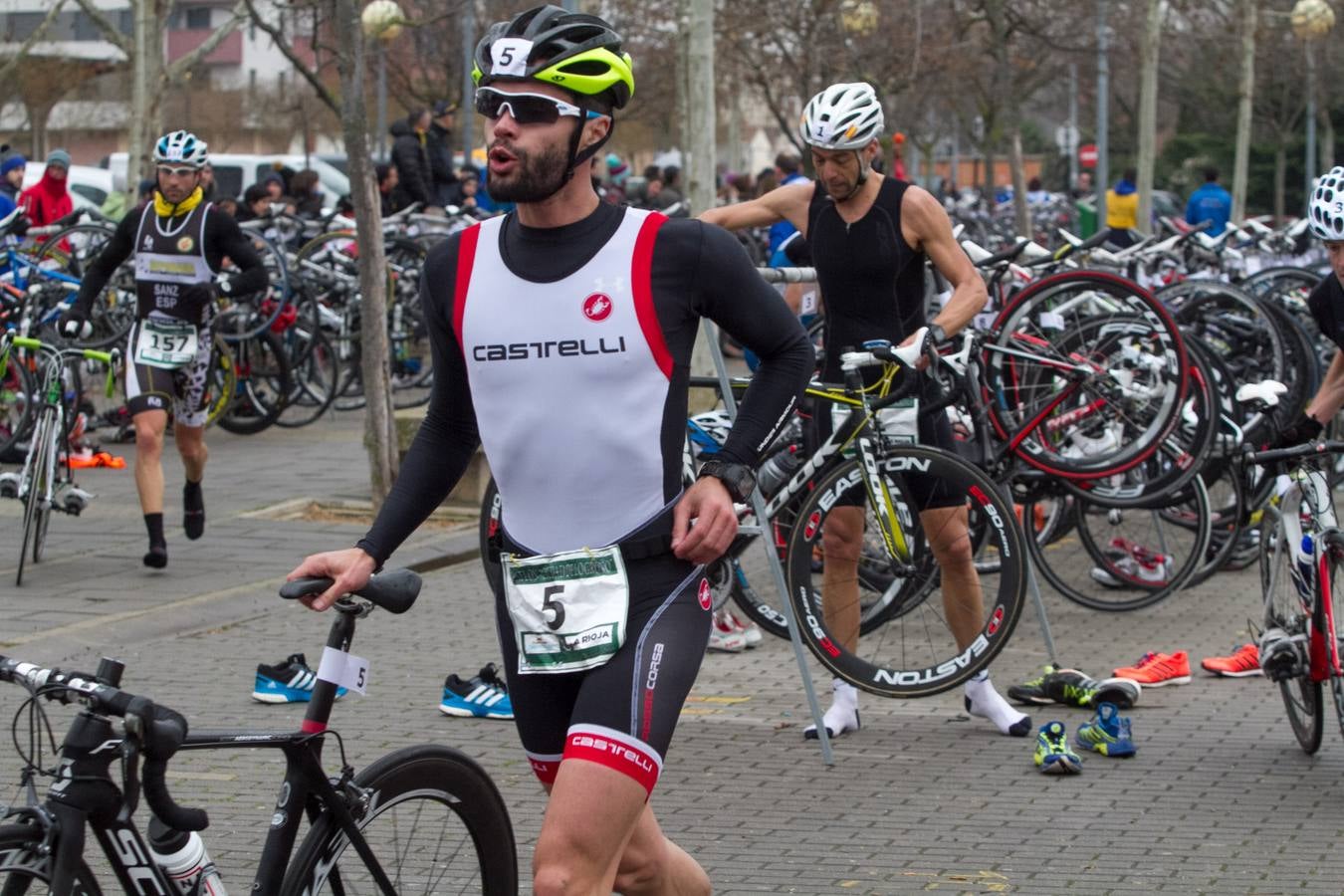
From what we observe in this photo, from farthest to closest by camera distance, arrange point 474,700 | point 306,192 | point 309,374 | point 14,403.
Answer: point 306,192
point 309,374
point 14,403
point 474,700

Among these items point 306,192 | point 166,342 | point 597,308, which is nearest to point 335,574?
point 597,308

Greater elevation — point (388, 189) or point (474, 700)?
point (388, 189)

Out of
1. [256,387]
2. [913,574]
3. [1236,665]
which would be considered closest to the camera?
[913,574]

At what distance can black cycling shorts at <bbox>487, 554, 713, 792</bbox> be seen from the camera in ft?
12.4

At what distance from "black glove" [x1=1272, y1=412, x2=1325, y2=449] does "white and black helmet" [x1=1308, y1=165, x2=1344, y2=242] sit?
22.7 inches

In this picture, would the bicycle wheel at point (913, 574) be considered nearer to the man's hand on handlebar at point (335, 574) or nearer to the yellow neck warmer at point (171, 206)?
the man's hand on handlebar at point (335, 574)

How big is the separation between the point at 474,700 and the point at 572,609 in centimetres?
354

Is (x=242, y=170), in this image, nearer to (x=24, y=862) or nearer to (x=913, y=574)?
(x=913, y=574)

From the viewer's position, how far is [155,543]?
10062 mm

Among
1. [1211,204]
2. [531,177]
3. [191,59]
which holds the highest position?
[531,177]

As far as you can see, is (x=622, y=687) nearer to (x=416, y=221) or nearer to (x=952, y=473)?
(x=952, y=473)

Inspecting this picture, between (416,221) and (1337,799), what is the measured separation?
1350 centimetres

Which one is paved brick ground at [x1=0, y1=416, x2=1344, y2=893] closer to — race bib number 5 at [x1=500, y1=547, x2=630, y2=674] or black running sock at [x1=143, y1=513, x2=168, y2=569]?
black running sock at [x1=143, y1=513, x2=168, y2=569]

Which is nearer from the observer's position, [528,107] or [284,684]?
[528,107]
